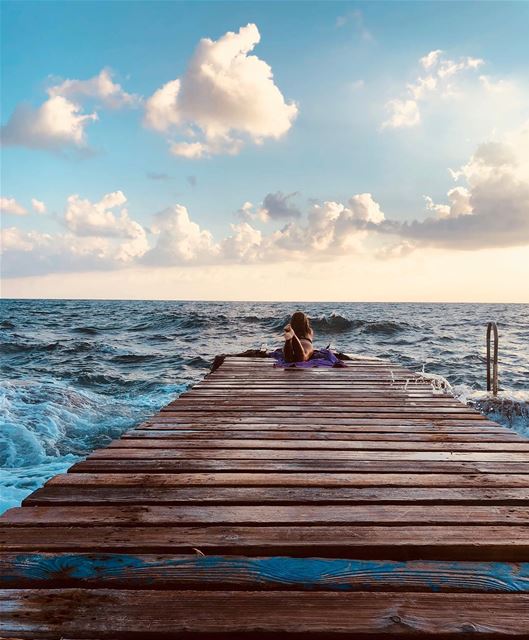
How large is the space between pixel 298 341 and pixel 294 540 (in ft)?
20.0

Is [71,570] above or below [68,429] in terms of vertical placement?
above

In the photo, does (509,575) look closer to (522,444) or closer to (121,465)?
(522,444)

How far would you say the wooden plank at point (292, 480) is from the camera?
2619 millimetres

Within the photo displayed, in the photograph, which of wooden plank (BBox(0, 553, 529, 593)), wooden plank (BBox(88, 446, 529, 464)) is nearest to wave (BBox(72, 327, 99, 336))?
wooden plank (BBox(88, 446, 529, 464))

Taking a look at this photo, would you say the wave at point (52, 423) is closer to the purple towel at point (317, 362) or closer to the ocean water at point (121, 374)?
the ocean water at point (121, 374)

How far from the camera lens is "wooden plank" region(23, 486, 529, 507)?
2.38m

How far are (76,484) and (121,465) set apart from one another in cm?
37

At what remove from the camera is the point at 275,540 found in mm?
1968

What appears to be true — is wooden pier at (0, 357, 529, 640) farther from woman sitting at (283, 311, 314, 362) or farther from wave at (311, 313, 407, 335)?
wave at (311, 313, 407, 335)

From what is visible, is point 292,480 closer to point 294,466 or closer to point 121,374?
point 294,466

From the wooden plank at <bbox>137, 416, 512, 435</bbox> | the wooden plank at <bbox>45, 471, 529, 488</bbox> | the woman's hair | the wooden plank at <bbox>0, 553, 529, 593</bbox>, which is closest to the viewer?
the wooden plank at <bbox>0, 553, 529, 593</bbox>

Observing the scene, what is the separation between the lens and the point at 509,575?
175 cm

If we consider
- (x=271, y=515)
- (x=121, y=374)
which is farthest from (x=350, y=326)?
(x=271, y=515)

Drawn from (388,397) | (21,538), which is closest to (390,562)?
(21,538)
